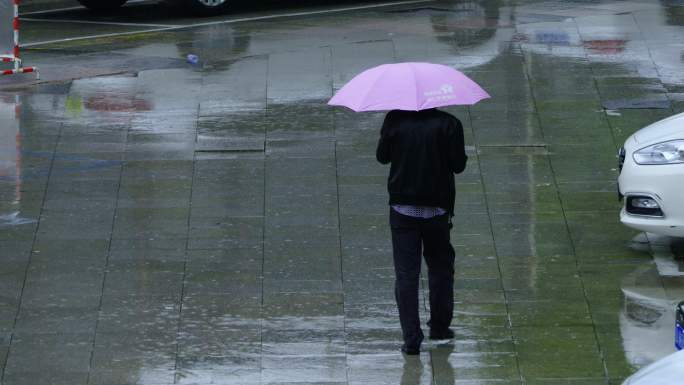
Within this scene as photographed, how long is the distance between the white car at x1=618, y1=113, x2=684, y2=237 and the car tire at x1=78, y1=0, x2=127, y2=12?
440 inches

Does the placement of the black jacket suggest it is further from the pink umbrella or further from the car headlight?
the car headlight

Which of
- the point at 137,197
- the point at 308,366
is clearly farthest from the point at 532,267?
the point at 137,197

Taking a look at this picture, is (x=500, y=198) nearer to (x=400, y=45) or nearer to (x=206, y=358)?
(x=206, y=358)

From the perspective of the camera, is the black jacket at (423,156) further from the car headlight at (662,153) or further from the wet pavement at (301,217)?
the car headlight at (662,153)

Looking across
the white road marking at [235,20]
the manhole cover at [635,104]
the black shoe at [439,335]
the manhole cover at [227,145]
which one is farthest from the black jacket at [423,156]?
the white road marking at [235,20]

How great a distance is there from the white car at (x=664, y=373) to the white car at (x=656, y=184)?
3.72 meters

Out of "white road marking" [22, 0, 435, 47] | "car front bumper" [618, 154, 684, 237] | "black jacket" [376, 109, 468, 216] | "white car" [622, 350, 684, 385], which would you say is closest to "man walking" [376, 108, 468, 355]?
"black jacket" [376, 109, 468, 216]

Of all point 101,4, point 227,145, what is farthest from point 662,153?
point 101,4

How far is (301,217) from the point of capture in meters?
10.2

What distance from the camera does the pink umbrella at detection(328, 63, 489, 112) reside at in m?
7.63

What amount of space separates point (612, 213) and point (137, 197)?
11.9 ft

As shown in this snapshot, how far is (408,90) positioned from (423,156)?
382 millimetres

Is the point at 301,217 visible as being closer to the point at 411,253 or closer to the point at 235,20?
the point at 411,253

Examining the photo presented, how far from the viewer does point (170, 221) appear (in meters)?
10.0
